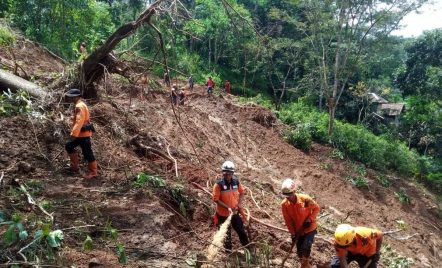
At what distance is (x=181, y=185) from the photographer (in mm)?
5441

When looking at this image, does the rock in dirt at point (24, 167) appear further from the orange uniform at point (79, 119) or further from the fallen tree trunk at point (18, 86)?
the fallen tree trunk at point (18, 86)

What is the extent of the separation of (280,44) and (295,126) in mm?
Result: 6110

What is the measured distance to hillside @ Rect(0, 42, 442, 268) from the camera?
12.3 ft

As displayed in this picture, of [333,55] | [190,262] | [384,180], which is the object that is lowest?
[384,180]

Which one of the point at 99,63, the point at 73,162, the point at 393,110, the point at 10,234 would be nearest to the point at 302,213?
the point at 10,234

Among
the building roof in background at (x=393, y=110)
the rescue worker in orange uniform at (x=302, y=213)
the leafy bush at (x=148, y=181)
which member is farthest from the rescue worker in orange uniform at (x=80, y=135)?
A: the building roof in background at (x=393, y=110)

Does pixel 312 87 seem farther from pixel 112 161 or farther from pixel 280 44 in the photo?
pixel 112 161

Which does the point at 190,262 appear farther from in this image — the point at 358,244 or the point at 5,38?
the point at 5,38

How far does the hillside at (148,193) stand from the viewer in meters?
3.74

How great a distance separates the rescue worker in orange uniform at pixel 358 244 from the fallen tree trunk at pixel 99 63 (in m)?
4.12

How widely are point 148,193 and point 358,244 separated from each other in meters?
2.78

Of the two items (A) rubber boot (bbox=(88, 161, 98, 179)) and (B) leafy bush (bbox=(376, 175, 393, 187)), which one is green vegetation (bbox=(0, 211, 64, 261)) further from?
(B) leafy bush (bbox=(376, 175, 393, 187))

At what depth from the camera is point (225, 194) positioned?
4.47 meters

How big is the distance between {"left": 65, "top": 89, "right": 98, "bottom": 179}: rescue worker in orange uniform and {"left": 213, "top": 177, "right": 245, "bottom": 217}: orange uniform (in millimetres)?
1938
